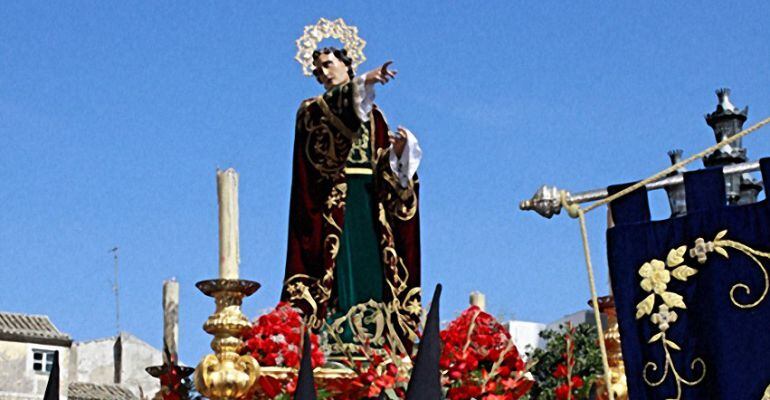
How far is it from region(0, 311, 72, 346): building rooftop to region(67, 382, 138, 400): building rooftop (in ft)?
4.23

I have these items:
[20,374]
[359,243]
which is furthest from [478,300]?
[20,374]

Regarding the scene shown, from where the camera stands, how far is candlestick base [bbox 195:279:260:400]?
28.0 feet

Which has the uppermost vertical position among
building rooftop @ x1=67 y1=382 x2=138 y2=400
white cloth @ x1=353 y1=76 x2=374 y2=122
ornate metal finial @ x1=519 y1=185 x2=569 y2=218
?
building rooftop @ x1=67 y1=382 x2=138 y2=400

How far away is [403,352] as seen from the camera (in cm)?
930

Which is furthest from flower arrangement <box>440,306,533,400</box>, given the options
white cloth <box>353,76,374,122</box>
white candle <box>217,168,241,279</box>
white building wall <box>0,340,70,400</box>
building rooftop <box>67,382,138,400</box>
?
building rooftop <box>67,382,138,400</box>

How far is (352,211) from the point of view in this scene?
34.9 feet

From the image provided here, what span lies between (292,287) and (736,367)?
3.87 meters

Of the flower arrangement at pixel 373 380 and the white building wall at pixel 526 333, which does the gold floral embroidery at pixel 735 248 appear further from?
the white building wall at pixel 526 333

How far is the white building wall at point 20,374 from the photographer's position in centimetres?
3694

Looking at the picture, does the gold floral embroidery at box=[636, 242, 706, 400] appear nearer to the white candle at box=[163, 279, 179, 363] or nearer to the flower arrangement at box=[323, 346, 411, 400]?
the flower arrangement at box=[323, 346, 411, 400]

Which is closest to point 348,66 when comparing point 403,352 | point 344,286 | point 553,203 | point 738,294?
point 344,286

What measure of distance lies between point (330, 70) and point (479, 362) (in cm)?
305

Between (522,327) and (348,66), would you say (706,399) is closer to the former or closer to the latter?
(348,66)

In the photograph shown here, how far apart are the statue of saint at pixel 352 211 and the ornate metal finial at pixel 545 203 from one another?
273cm
